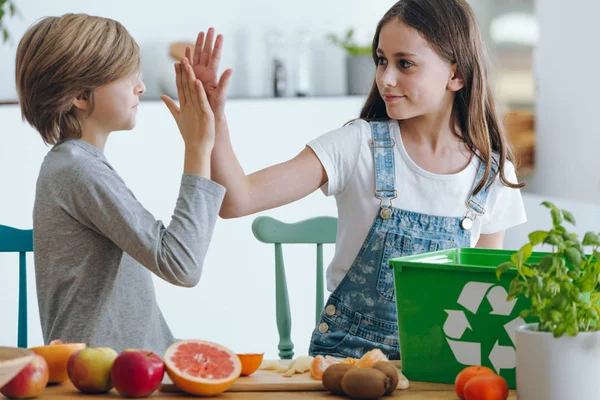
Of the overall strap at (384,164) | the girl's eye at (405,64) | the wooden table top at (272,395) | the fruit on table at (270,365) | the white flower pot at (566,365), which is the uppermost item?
the girl's eye at (405,64)

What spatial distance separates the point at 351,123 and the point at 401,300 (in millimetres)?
580

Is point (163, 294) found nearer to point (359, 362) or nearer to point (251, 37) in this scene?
point (251, 37)

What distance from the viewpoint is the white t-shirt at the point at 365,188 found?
60.6 inches

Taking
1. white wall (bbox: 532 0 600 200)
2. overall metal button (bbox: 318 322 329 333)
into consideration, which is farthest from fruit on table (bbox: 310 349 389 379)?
white wall (bbox: 532 0 600 200)

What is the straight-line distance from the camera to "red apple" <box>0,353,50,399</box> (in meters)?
1.00

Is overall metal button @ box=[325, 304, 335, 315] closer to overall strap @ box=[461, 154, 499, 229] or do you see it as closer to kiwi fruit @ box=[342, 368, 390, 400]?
overall strap @ box=[461, 154, 499, 229]

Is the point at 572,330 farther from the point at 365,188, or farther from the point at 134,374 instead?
the point at 365,188

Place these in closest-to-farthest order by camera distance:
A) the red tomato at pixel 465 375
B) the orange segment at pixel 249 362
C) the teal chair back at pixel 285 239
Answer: the red tomato at pixel 465 375 < the orange segment at pixel 249 362 < the teal chair back at pixel 285 239

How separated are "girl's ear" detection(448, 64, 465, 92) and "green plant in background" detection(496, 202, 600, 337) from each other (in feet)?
2.35

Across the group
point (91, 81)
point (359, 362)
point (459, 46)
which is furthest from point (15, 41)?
point (359, 362)

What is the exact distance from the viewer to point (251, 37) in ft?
11.9

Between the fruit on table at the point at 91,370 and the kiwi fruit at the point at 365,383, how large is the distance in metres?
0.29

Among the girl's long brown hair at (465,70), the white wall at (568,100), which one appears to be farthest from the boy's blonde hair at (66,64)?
the white wall at (568,100)

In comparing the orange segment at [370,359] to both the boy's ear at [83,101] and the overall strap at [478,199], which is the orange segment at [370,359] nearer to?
the overall strap at [478,199]
